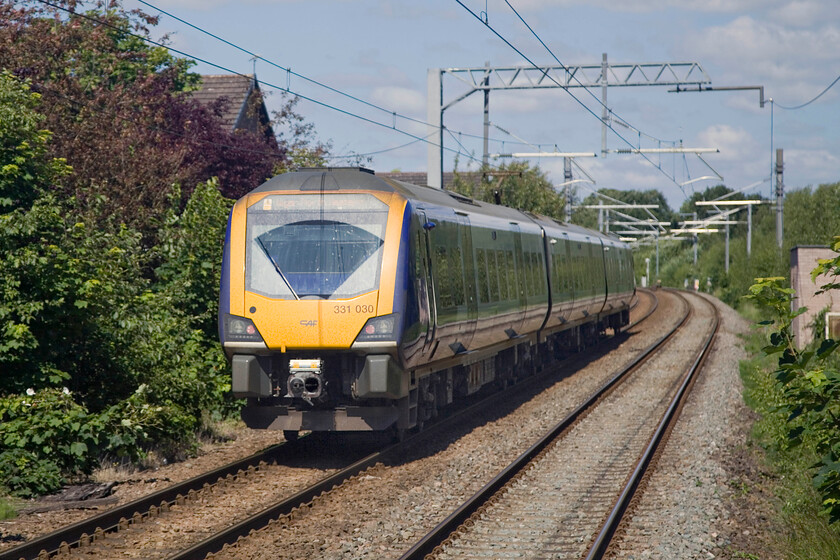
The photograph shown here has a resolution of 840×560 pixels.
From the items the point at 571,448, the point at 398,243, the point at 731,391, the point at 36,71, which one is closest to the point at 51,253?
the point at 398,243

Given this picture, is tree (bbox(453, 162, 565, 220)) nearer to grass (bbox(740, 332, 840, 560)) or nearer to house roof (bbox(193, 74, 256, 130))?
house roof (bbox(193, 74, 256, 130))

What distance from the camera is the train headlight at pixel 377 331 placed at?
37.4 feet

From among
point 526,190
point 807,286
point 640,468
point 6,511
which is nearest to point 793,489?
point 640,468

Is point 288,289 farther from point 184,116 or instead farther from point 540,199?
point 540,199

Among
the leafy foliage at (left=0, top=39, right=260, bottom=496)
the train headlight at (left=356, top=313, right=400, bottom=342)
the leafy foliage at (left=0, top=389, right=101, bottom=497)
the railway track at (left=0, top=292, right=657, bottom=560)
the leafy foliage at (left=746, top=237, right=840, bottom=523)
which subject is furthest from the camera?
the train headlight at (left=356, top=313, right=400, bottom=342)

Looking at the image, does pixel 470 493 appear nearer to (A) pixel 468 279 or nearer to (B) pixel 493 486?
(B) pixel 493 486

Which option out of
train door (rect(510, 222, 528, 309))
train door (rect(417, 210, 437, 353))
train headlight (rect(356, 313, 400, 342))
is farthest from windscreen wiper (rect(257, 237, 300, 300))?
train door (rect(510, 222, 528, 309))

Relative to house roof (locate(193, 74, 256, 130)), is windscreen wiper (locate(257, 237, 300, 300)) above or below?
below

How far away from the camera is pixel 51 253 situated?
1139 cm

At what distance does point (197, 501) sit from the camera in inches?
390

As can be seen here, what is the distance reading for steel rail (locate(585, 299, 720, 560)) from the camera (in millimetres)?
8381

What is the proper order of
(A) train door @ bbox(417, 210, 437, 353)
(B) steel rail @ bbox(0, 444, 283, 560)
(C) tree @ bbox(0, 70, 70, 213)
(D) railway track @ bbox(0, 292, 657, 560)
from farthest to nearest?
(A) train door @ bbox(417, 210, 437, 353), (C) tree @ bbox(0, 70, 70, 213), (D) railway track @ bbox(0, 292, 657, 560), (B) steel rail @ bbox(0, 444, 283, 560)

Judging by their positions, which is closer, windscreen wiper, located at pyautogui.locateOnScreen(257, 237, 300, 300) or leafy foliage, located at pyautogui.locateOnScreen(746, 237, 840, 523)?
leafy foliage, located at pyautogui.locateOnScreen(746, 237, 840, 523)

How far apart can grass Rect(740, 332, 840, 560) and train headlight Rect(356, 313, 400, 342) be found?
405 cm
